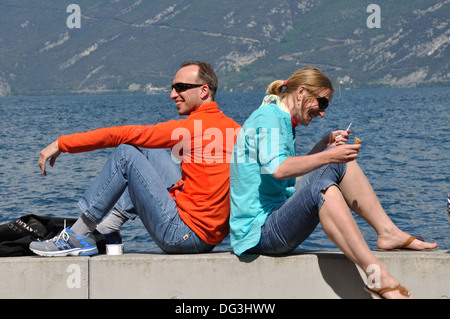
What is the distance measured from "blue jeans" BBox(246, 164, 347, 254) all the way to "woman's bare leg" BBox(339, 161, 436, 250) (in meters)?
0.08

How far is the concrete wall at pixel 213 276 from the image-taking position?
473cm

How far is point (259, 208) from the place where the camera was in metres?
4.68

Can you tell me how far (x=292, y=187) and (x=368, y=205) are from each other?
55 cm

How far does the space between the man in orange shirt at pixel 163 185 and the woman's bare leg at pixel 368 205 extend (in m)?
0.84

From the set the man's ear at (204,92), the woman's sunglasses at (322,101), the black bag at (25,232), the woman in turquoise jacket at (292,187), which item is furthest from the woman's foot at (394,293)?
the black bag at (25,232)

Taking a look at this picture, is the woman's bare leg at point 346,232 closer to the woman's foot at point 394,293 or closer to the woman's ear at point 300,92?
the woman's foot at point 394,293

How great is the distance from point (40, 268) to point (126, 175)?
89cm

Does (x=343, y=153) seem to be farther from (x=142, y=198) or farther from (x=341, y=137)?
(x=142, y=198)

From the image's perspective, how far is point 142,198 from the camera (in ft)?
15.8

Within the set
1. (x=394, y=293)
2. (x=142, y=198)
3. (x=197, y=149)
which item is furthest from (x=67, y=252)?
(x=394, y=293)

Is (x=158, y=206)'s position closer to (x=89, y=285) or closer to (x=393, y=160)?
(x=89, y=285)

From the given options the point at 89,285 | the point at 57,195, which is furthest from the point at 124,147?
the point at 57,195

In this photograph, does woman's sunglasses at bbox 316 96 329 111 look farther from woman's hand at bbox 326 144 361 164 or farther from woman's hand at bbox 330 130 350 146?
woman's hand at bbox 326 144 361 164
